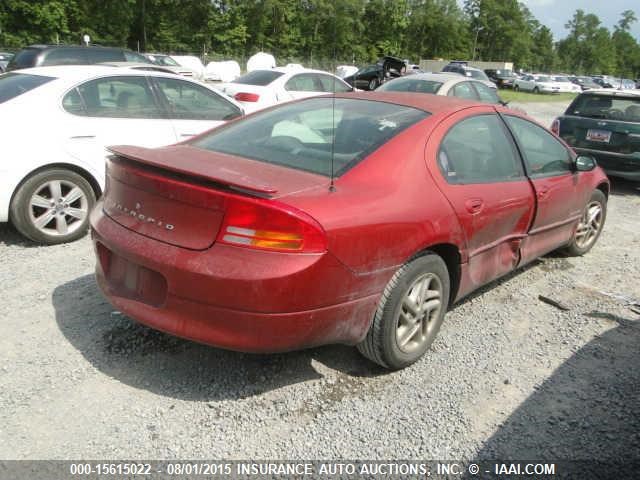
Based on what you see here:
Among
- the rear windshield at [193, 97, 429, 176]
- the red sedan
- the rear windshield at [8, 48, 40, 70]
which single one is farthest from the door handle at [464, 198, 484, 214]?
the rear windshield at [8, 48, 40, 70]

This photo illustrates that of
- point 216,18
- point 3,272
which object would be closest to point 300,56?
point 216,18

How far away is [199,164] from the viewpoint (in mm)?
2883

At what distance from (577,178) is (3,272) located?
466 cm

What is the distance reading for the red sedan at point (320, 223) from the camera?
8.41 ft

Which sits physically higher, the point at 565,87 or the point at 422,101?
the point at 422,101

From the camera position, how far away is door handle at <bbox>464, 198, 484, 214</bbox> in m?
3.41

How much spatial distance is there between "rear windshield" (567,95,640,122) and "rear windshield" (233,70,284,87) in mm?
6016

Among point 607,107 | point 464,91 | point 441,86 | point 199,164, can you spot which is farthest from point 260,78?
point 199,164

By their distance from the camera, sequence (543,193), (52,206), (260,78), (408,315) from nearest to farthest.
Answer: (408,315), (543,193), (52,206), (260,78)

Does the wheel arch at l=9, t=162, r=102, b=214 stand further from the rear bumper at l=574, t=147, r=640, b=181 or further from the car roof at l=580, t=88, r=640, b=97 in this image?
the car roof at l=580, t=88, r=640, b=97

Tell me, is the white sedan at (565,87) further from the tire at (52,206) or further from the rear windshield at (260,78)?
the tire at (52,206)

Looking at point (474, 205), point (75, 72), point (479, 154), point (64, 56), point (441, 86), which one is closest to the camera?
point (474, 205)

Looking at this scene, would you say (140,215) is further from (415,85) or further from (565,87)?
(565,87)

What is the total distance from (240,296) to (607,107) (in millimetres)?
7923
